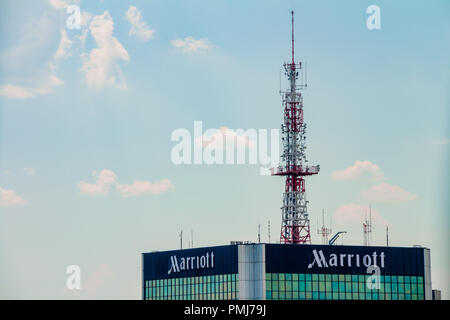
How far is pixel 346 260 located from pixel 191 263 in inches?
846

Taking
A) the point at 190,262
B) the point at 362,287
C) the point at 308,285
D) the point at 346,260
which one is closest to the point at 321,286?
the point at 308,285

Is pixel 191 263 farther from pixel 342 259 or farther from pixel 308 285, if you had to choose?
pixel 342 259

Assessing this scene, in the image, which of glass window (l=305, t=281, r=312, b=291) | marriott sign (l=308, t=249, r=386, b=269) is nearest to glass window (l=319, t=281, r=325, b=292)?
glass window (l=305, t=281, r=312, b=291)

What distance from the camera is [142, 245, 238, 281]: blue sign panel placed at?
599 ft

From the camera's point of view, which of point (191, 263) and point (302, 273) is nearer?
point (302, 273)

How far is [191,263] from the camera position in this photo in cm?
18912

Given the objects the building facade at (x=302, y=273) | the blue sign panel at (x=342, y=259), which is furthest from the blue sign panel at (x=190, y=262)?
the blue sign panel at (x=342, y=259)

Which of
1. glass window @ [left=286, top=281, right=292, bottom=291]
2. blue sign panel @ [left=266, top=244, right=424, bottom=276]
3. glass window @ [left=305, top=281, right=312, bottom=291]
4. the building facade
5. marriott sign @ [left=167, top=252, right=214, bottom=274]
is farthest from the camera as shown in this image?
marriott sign @ [left=167, top=252, right=214, bottom=274]

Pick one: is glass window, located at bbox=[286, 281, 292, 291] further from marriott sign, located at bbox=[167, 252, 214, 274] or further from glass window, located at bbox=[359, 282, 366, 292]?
marriott sign, located at bbox=[167, 252, 214, 274]

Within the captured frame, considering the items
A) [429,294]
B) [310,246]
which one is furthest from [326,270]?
[429,294]

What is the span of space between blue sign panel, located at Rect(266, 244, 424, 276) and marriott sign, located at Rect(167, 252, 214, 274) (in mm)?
9001

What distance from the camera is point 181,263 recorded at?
19125cm

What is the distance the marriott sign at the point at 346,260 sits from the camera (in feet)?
599
